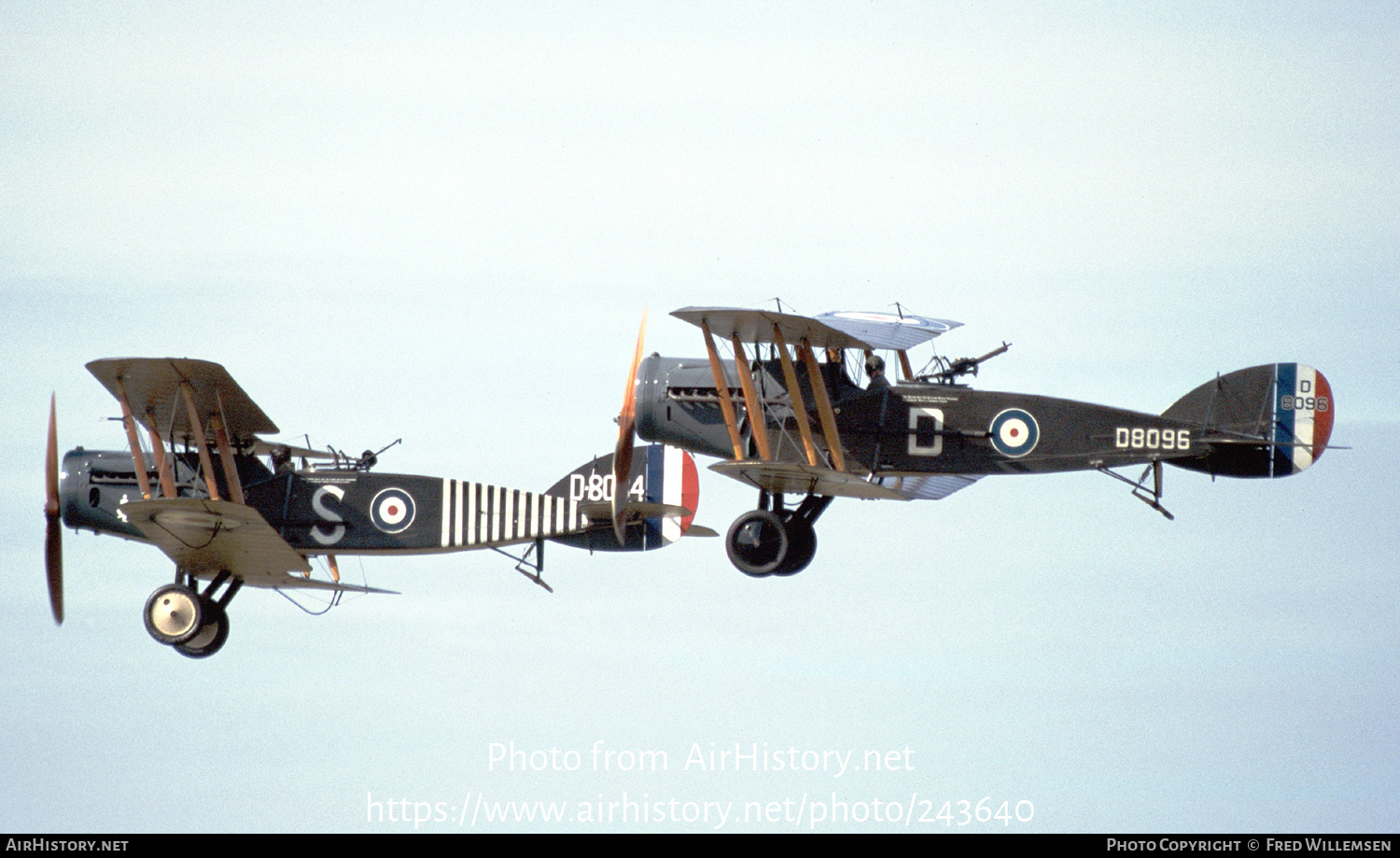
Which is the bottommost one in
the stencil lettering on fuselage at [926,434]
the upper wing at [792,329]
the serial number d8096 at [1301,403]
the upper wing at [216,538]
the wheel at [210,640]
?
the wheel at [210,640]

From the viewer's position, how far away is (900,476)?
24.6 meters

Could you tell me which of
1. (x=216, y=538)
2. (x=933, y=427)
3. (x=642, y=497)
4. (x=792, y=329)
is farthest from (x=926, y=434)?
(x=216, y=538)

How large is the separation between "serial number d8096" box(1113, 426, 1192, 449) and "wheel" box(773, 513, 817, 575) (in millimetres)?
3449

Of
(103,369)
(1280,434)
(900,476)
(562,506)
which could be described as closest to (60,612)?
(103,369)

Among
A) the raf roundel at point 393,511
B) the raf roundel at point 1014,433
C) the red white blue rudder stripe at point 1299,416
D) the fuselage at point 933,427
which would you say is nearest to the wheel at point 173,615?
the raf roundel at point 393,511

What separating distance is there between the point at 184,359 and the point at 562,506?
4770 mm

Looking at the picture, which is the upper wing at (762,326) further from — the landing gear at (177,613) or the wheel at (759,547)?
the landing gear at (177,613)

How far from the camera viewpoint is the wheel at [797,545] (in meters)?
24.5

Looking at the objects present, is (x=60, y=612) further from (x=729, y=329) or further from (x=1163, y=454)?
(x=1163, y=454)

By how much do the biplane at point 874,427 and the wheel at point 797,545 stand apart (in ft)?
0.05

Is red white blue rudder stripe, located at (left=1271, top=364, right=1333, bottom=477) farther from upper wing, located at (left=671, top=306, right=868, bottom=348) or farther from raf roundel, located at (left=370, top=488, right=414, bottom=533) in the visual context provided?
raf roundel, located at (left=370, top=488, right=414, bottom=533)

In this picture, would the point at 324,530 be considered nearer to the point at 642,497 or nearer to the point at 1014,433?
the point at 642,497

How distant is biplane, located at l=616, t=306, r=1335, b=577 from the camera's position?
24.2 m

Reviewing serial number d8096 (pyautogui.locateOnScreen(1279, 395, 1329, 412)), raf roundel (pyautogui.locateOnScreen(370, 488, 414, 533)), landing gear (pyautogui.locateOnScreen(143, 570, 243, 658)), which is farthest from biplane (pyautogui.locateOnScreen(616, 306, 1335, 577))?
landing gear (pyautogui.locateOnScreen(143, 570, 243, 658))
